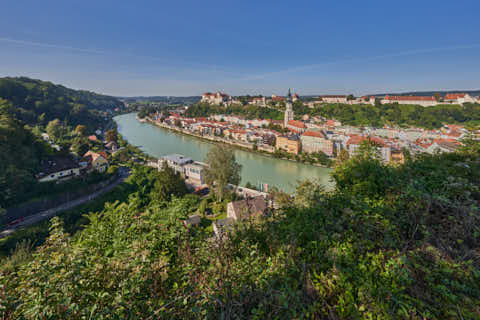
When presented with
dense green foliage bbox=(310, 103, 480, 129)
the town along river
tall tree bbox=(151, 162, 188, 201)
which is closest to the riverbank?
the town along river

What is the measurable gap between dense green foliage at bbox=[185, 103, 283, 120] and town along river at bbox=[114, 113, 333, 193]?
68.8 feet

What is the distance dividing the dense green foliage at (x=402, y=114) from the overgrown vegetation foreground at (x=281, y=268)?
45.2 m

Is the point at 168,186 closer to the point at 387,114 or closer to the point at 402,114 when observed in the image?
the point at 387,114

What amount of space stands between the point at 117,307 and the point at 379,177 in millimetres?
2978

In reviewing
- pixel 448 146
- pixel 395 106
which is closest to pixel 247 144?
pixel 448 146

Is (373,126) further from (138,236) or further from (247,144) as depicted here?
(138,236)

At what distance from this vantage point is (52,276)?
1158mm

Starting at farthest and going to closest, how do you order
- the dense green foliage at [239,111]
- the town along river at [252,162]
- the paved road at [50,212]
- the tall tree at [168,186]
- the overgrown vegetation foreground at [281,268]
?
the dense green foliage at [239,111]
the town along river at [252,162]
the tall tree at [168,186]
the paved road at [50,212]
the overgrown vegetation foreground at [281,268]

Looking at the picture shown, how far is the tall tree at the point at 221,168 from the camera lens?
1216 centimetres

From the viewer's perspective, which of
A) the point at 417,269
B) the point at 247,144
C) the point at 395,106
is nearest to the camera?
the point at 417,269

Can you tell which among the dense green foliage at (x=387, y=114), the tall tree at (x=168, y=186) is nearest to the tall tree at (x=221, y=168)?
the tall tree at (x=168, y=186)

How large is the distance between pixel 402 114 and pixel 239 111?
3731 centimetres

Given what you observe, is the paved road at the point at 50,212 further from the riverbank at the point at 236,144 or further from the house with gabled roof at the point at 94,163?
the riverbank at the point at 236,144

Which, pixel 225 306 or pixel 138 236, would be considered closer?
pixel 225 306
